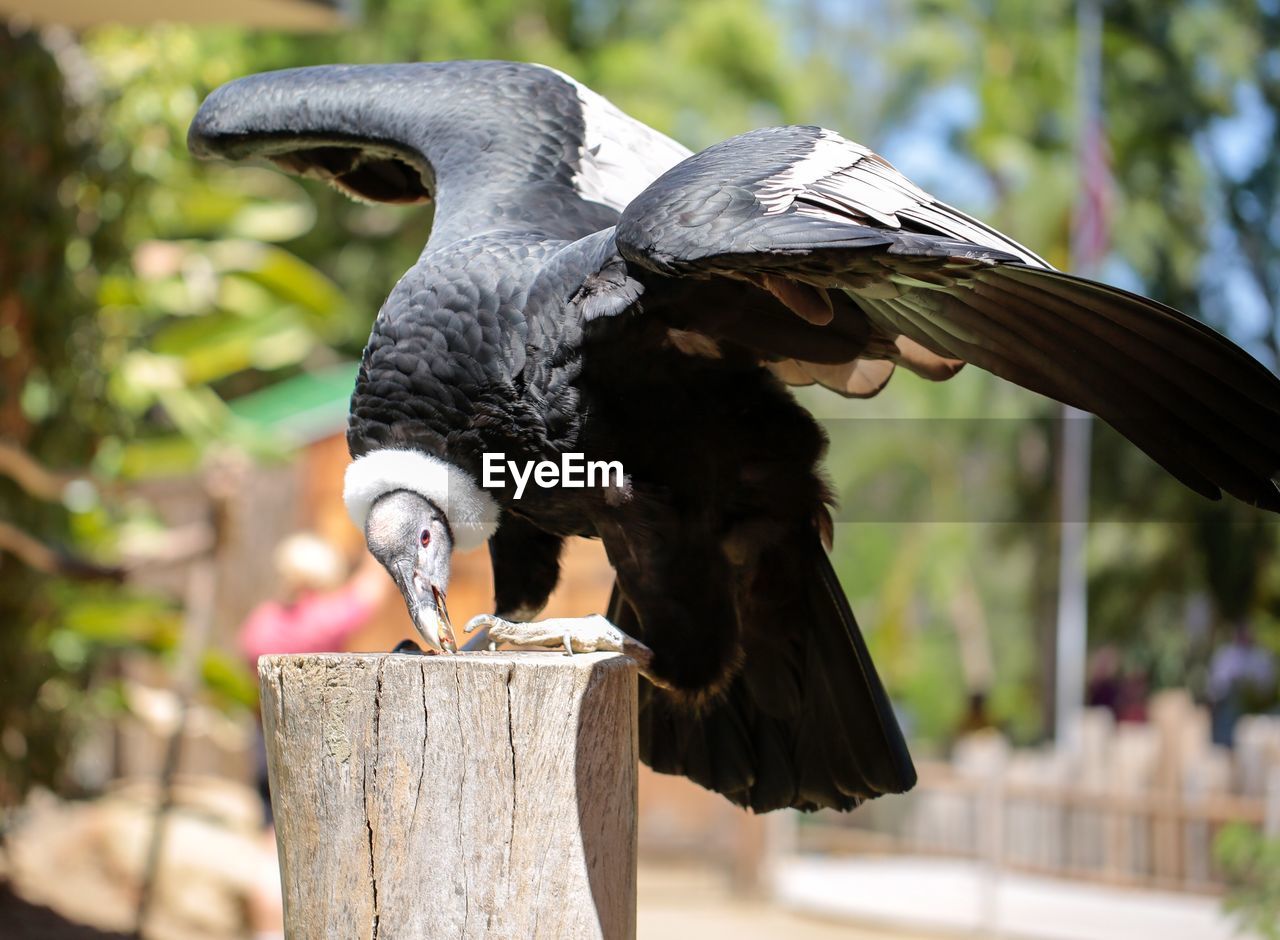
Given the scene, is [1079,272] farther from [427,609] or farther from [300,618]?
[427,609]

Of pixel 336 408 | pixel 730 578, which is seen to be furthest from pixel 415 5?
pixel 730 578

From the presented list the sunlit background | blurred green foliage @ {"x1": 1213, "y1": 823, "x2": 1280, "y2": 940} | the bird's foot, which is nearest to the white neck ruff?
the bird's foot

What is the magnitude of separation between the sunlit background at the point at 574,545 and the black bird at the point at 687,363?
2705mm

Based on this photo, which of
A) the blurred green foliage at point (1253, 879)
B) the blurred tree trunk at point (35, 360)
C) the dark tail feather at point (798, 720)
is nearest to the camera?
the dark tail feather at point (798, 720)

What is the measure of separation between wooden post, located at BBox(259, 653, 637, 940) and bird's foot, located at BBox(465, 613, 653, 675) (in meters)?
0.40

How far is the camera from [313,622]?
236 inches

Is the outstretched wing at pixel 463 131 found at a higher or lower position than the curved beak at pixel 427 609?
higher

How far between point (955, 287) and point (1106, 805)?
6.00 m

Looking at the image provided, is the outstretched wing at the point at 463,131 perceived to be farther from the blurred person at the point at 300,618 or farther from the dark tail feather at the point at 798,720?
the blurred person at the point at 300,618

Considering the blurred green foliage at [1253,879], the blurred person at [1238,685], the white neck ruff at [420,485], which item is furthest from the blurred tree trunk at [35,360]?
the blurred person at [1238,685]

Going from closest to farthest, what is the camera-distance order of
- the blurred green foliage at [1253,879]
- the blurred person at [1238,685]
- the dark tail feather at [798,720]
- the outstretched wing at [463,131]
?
the dark tail feather at [798,720], the outstretched wing at [463,131], the blurred green foliage at [1253,879], the blurred person at [1238,685]

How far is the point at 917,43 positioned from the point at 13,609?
46.3ft

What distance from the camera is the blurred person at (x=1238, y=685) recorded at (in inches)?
374

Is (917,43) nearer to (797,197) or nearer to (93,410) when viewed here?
(93,410)
